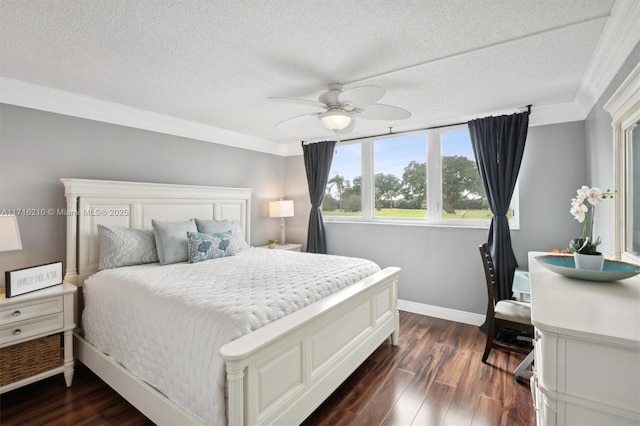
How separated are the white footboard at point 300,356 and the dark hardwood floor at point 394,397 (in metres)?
0.19

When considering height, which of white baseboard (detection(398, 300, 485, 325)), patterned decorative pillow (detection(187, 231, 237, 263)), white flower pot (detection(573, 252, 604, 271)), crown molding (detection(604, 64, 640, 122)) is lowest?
white baseboard (detection(398, 300, 485, 325))

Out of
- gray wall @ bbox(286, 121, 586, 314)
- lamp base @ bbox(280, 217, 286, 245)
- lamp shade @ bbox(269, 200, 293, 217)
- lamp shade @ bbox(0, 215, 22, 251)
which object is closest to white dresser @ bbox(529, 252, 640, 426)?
gray wall @ bbox(286, 121, 586, 314)

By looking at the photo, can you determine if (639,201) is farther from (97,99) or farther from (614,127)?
(97,99)

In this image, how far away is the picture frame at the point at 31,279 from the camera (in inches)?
84.6

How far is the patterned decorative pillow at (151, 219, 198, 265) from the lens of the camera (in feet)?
9.52

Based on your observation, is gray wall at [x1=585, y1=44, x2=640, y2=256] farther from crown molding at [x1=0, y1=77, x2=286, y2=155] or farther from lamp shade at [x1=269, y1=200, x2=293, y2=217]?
crown molding at [x1=0, y1=77, x2=286, y2=155]

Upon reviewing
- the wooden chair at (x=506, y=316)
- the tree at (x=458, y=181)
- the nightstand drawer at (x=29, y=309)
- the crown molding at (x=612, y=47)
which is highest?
the crown molding at (x=612, y=47)

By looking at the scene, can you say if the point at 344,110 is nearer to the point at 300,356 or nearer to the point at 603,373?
the point at 300,356

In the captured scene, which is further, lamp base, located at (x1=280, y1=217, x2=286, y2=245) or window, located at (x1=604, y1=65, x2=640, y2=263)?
lamp base, located at (x1=280, y1=217, x2=286, y2=245)

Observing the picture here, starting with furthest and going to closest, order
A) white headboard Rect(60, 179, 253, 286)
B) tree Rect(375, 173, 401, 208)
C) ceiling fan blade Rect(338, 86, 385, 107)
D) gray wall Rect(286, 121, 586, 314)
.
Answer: tree Rect(375, 173, 401, 208) < gray wall Rect(286, 121, 586, 314) < white headboard Rect(60, 179, 253, 286) < ceiling fan blade Rect(338, 86, 385, 107)

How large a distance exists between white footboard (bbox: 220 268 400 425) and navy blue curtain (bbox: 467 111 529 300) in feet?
4.83

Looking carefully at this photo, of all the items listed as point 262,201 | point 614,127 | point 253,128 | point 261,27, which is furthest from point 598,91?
point 262,201

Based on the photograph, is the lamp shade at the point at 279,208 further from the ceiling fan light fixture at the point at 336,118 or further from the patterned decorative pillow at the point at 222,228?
the ceiling fan light fixture at the point at 336,118

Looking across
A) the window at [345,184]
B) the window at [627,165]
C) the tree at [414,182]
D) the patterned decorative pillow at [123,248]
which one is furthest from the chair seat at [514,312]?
the patterned decorative pillow at [123,248]
